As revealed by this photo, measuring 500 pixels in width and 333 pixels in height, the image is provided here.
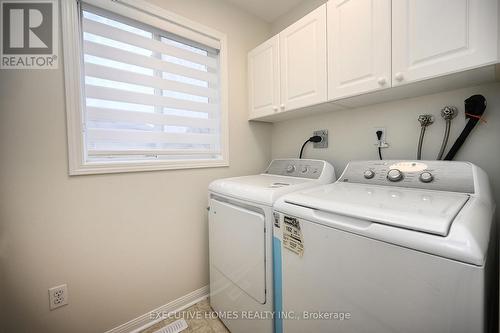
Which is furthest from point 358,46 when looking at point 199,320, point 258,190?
point 199,320

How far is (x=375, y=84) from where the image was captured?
1.17 metres

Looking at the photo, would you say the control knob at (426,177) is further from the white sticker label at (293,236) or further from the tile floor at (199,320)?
the tile floor at (199,320)

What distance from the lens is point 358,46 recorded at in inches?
47.9

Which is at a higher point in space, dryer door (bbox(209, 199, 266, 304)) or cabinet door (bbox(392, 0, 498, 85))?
cabinet door (bbox(392, 0, 498, 85))

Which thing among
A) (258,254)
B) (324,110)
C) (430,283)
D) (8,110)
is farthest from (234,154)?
(430,283)

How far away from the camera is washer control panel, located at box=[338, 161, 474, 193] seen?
0.97 metres

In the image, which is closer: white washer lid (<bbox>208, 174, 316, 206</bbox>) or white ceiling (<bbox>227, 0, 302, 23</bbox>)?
white washer lid (<bbox>208, 174, 316, 206</bbox>)

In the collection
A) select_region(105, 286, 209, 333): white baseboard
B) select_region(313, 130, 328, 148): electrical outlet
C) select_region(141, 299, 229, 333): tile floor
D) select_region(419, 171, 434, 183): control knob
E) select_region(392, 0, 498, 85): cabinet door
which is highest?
select_region(392, 0, 498, 85): cabinet door

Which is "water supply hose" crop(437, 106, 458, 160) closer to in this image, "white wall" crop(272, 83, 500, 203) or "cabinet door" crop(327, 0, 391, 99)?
"white wall" crop(272, 83, 500, 203)

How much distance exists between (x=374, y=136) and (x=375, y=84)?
45cm

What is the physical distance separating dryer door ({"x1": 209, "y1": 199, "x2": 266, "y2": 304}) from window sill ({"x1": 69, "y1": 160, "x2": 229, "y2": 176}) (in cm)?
37

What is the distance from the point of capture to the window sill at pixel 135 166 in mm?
1266

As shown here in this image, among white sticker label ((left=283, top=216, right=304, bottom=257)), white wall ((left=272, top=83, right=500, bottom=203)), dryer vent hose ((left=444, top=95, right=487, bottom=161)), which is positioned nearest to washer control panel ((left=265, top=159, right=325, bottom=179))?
white wall ((left=272, top=83, right=500, bottom=203))

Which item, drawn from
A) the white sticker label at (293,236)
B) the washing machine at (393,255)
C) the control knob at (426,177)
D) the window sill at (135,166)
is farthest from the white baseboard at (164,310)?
the control knob at (426,177)
